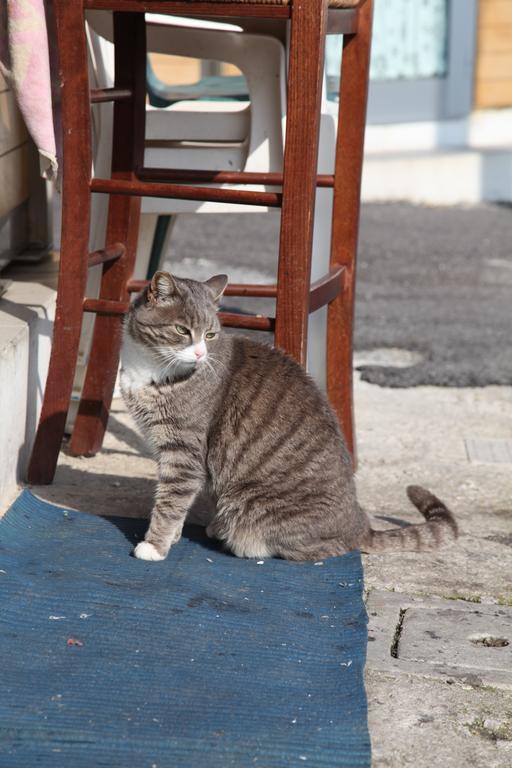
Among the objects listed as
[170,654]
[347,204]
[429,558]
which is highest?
[347,204]

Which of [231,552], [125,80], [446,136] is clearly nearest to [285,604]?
[231,552]

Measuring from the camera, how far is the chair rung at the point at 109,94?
115 inches

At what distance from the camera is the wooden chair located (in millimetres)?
2613

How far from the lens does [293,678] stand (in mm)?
2016

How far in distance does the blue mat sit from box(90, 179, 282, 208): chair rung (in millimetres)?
878

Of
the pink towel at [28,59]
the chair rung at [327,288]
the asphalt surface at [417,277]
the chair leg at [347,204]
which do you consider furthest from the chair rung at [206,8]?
the asphalt surface at [417,277]

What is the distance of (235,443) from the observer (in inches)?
104

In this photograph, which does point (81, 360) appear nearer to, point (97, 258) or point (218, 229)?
point (97, 258)

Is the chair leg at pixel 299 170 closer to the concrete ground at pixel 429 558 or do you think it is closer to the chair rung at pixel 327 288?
the chair rung at pixel 327 288

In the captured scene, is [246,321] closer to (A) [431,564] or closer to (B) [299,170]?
(B) [299,170]

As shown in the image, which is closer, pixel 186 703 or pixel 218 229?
Answer: pixel 186 703

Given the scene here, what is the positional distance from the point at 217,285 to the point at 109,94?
0.66 meters

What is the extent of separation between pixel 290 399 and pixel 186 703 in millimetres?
981

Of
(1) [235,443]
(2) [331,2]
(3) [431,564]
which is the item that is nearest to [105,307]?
(1) [235,443]
